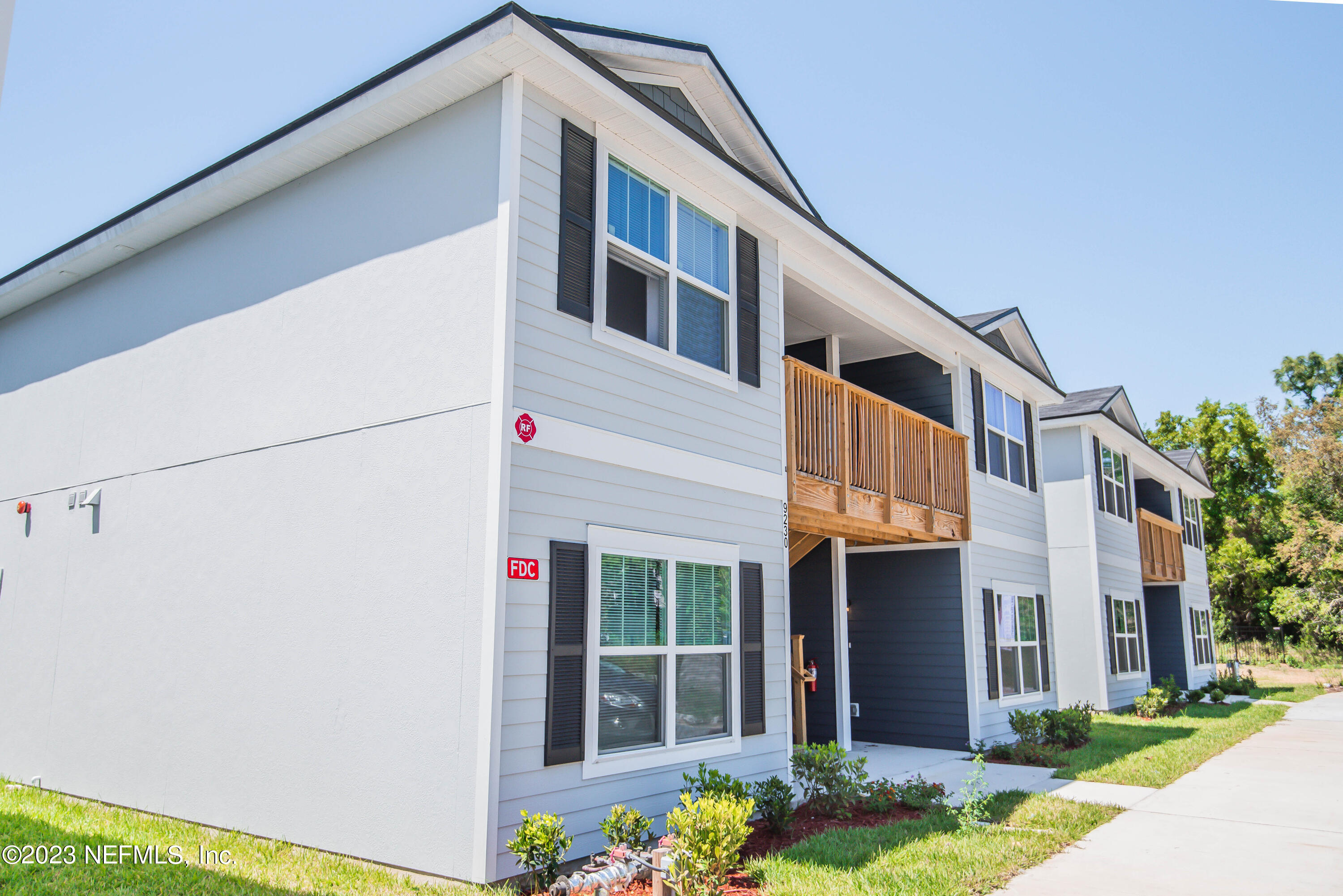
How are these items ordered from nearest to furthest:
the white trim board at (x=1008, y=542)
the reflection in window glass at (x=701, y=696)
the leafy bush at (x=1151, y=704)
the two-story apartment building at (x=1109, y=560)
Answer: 1. the reflection in window glass at (x=701, y=696)
2. the white trim board at (x=1008, y=542)
3. the leafy bush at (x=1151, y=704)
4. the two-story apartment building at (x=1109, y=560)

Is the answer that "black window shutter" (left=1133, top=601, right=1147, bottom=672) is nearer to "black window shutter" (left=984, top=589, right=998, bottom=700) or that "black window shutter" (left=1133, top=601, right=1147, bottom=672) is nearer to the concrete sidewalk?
the concrete sidewalk

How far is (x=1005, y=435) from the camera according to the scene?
14969 millimetres

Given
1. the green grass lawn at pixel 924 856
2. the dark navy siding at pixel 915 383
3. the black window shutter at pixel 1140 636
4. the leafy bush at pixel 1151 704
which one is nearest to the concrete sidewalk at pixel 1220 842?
the green grass lawn at pixel 924 856

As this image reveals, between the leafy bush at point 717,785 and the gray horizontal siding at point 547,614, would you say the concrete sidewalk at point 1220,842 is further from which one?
the gray horizontal siding at point 547,614

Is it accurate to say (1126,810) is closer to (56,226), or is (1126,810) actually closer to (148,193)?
(148,193)

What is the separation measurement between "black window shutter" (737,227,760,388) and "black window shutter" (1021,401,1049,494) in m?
8.80

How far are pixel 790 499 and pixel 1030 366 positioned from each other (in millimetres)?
9804

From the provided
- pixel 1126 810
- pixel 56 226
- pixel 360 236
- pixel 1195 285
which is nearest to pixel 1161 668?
pixel 1195 285

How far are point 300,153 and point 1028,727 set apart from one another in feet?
36.7

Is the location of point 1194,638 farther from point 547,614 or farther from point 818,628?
point 547,614

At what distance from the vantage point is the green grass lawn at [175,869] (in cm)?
531

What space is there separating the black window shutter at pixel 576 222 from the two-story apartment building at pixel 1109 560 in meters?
14.1

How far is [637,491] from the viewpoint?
710 centimetres

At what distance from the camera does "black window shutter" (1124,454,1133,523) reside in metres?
20.5
